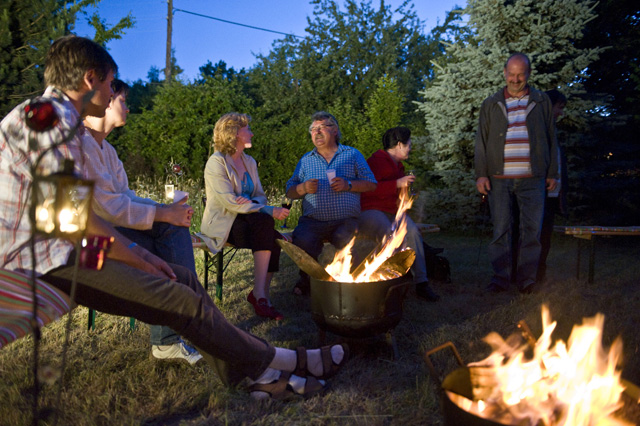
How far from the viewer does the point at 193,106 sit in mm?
9164

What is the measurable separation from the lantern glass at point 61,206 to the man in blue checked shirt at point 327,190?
2.22m

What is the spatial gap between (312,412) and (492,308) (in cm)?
208

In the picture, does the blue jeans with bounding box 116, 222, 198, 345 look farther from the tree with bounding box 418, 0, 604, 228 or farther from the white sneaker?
the tree with bounding box 418, 0, 604, 228

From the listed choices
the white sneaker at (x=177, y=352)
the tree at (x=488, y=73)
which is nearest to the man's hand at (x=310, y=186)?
the white sneaker at (x=177, y=352)

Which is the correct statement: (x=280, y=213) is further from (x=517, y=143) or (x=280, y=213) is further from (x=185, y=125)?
(x=185, y=125)

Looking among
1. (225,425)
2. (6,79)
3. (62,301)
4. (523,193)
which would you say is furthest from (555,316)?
(6,79)

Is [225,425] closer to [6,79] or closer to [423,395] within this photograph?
[423,395]

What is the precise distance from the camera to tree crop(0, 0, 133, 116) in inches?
242

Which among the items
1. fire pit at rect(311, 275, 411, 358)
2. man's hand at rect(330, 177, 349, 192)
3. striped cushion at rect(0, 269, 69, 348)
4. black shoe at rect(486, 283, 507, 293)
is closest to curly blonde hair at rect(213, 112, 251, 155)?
man's hand at rect(330, 177, 349, 192)

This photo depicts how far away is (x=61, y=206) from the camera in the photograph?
1.12 metres

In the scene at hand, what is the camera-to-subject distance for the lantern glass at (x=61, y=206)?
1.03 metres

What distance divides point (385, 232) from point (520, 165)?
1.31 metres

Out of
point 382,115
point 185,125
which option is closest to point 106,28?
point 185,125

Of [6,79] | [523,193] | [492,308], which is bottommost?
[492,308]
